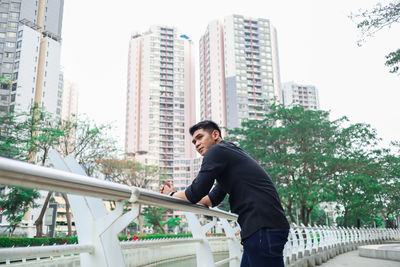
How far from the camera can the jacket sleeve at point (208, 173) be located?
1973 mm

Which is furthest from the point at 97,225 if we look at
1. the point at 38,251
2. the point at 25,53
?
the point at 25,53

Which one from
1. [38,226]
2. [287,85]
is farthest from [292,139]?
[287,85]

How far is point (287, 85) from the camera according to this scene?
114m

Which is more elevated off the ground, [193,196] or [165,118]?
[165,118]

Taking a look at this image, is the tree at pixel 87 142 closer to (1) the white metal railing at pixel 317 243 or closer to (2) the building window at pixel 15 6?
(1) the white metal railing at pixel 317 243

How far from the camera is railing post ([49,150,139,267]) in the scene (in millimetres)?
1327

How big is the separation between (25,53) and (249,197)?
54.8 m

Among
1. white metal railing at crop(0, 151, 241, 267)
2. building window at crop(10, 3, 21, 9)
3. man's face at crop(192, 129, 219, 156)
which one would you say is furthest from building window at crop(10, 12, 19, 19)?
white metal railing at crop(0, 151, 241, 267)

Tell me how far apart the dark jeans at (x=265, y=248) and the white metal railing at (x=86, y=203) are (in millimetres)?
438

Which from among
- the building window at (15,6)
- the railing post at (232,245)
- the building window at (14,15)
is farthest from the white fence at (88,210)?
the building window at (15,6)

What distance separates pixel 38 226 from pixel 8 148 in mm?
4632

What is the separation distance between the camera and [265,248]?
1.87 meters

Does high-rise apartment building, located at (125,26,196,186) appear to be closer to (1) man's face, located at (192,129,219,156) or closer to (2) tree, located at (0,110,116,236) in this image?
(2) tree, located at (0,110,116,236)

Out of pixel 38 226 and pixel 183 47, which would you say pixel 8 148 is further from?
pixel 183 47
